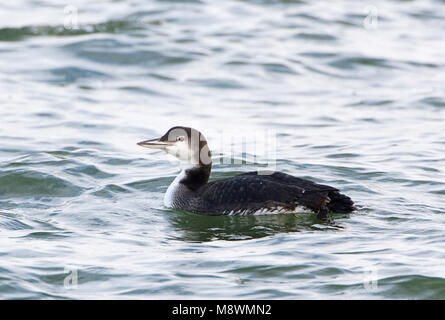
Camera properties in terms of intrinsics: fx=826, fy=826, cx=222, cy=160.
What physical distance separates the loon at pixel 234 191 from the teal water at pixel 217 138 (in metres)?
0.14

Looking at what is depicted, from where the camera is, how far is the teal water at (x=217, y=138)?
618cm

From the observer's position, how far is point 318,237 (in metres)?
7.06

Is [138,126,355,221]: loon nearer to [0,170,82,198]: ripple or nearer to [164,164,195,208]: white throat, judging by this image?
[164,164,195,208]: white throat

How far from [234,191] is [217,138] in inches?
126

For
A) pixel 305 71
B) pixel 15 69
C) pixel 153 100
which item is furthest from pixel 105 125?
pixel 305 71

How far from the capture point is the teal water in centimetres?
618

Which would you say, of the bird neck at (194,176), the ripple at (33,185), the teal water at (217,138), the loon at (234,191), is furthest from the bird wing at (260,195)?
the ripple at (33,185)

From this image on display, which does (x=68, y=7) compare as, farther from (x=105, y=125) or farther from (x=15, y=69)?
(x=105, y=125)

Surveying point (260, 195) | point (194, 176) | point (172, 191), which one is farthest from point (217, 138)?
point (260, 195)

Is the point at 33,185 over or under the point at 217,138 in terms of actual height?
under

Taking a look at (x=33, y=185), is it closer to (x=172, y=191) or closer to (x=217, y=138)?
(x=172, y=191)

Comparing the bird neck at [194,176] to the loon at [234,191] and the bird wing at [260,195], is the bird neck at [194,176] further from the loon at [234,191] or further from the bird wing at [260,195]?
the bird wing at [260,195]

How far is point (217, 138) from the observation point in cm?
1091
